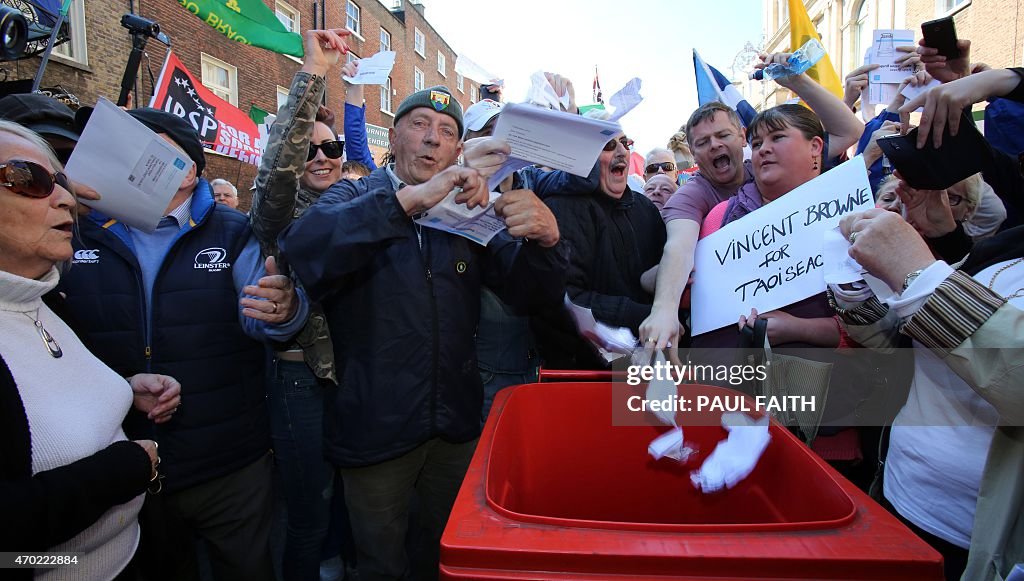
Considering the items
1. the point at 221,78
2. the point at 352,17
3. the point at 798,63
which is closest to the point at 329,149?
the point at 798,63

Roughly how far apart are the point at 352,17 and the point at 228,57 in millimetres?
6885

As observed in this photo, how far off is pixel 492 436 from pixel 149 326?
4.25 ft

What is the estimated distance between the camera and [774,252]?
173 cm

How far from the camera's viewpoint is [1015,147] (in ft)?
5.50

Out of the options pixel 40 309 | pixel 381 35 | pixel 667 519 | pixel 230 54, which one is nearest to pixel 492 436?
pixel 667 519

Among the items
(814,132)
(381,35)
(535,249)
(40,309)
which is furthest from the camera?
(381,35)

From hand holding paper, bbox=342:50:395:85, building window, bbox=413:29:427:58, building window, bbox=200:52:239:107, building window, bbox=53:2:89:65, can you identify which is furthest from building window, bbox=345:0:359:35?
hand holding paper, bbox=342:50:395:85

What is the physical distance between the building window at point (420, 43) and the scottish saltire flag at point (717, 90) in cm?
2239

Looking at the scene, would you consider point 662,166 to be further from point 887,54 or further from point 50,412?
point 50,412

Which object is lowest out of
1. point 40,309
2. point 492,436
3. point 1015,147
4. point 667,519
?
point 667,519

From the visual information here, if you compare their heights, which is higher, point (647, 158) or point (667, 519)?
point (647, 158)

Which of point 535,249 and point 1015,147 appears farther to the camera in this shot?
point 535,249

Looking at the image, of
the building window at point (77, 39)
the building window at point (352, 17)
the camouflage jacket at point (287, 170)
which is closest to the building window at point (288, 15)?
the building window at point (352, 17)

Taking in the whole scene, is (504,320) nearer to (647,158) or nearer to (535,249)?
(535,249)
